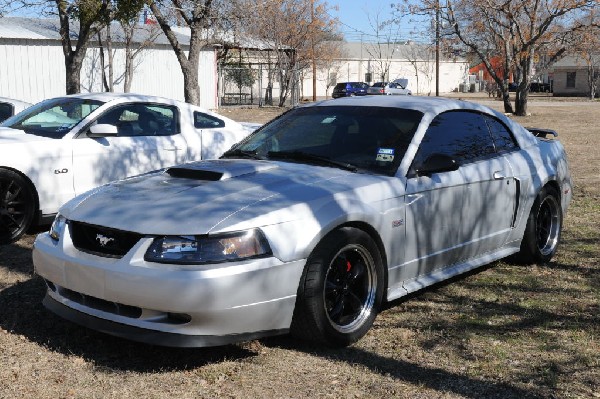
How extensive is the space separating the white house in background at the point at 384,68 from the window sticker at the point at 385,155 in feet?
195

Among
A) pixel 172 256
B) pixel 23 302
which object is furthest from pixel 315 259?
pixel 23 302

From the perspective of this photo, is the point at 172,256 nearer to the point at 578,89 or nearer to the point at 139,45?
the point at 139,45

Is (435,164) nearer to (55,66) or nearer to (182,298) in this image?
(182,298)

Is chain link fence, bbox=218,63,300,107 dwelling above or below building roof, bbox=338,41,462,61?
below

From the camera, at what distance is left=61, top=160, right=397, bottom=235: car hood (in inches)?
157

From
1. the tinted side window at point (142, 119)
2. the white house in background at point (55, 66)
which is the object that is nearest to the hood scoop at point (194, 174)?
the tinted side window at point (142, 119)

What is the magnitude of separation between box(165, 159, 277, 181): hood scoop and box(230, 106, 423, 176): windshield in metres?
0.27

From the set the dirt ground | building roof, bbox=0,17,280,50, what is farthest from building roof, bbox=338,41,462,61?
the dirt ground

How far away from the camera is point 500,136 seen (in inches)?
236

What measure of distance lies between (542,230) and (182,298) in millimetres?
3840

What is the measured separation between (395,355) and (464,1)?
28.2m

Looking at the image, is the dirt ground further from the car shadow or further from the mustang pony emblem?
the mustang pony emblem

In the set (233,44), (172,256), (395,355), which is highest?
(233,44)

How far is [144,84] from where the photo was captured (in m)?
32.7
